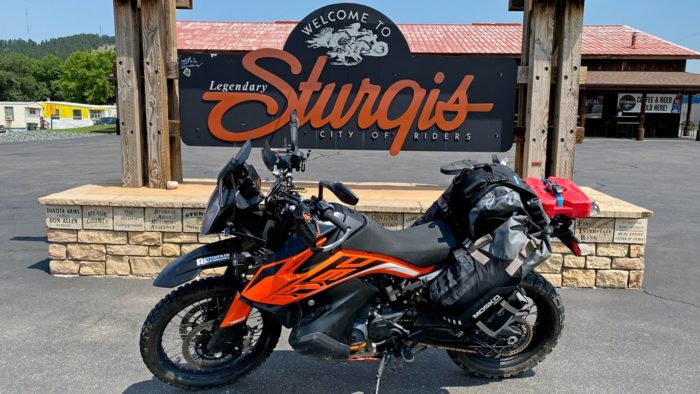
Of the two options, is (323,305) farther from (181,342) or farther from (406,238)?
(181,342)

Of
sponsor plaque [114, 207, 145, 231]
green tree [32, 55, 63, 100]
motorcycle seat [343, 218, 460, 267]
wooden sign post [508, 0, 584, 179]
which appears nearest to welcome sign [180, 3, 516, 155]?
wooden sign post [508, 0, 584, 179]

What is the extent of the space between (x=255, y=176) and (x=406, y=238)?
33.9 inches

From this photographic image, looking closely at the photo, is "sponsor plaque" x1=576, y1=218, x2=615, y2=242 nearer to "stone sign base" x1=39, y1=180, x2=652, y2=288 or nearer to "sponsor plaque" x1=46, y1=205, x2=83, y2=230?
"stone sign base" x1=39, y1=180, x2=652, y2=288

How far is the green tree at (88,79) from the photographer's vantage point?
89.4 metres

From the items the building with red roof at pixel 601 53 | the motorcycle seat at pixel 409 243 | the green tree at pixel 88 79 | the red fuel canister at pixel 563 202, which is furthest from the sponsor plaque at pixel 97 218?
the green tree at pixel 88 79

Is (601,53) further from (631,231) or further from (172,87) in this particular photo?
(172,87)

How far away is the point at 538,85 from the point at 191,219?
352cm

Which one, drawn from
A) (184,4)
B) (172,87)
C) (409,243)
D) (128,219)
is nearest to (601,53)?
(184,4)

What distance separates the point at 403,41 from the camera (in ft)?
18.4

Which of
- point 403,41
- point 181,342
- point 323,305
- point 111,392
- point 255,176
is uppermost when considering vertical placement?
point 403,41

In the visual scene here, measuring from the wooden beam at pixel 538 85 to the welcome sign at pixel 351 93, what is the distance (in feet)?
Result: 0.73

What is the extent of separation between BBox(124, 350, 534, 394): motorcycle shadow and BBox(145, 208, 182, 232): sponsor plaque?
6.33ft

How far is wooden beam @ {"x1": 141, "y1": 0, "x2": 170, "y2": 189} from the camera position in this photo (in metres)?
5.45

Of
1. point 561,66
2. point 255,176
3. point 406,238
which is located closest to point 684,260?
point 561,66
